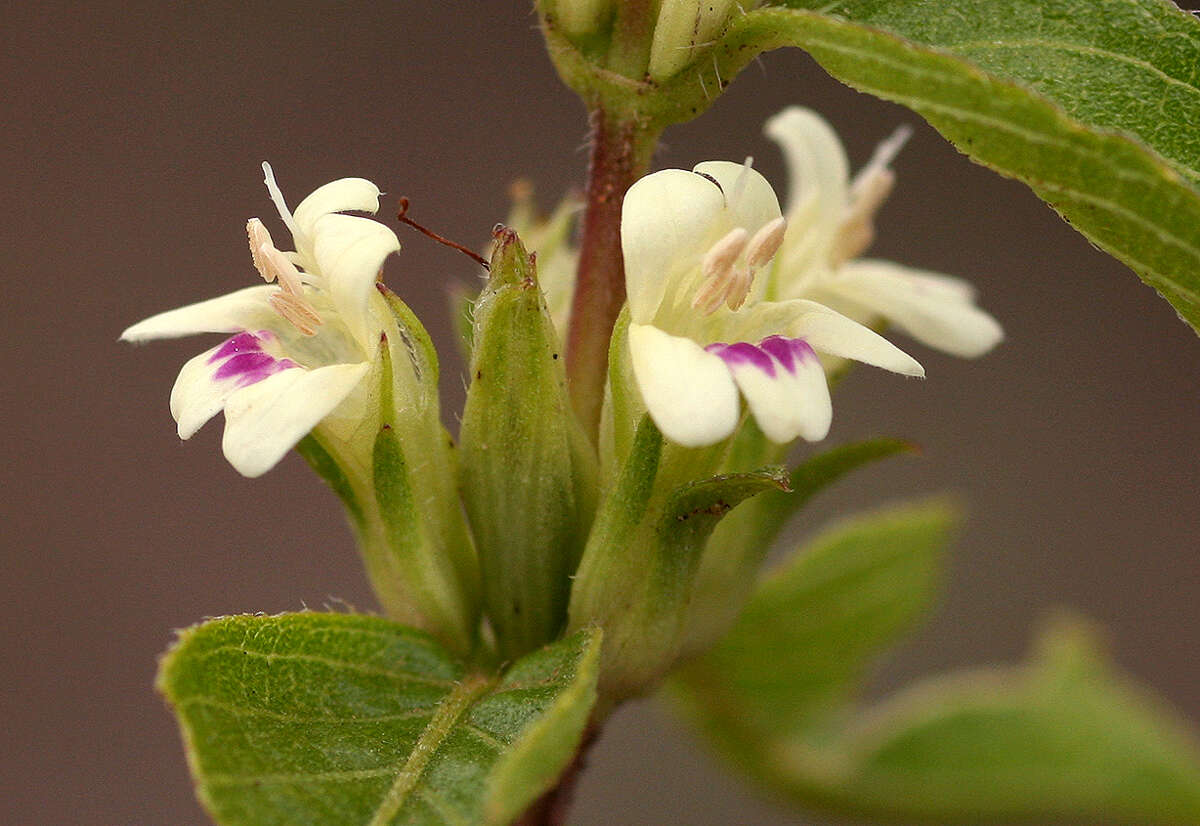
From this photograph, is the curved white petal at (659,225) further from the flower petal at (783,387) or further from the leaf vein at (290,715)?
the leaf vein at (290,715)

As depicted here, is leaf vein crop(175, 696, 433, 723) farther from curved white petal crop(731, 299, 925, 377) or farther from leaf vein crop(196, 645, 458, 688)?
curved white petal crop(731, 299, 925, 377)

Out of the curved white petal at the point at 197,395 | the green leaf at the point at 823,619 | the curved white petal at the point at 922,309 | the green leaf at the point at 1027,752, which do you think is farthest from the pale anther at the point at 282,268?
the green leaf at the point at 1027,752

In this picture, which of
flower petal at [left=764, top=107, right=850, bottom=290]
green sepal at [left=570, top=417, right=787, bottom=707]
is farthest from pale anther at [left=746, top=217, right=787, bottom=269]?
flower petal at [left=764, top=107, right=850, bottom=290]

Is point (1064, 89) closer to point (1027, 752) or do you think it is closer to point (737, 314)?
point (737, 314)

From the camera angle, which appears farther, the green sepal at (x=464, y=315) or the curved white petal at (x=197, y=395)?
the green sepal at (x=464, y=315)

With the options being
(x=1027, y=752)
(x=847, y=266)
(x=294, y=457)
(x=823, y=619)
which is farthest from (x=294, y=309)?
(x=294, y=457)

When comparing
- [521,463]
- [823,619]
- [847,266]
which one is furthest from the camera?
[823,619]

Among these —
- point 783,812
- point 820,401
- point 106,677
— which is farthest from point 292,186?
point 820,401
